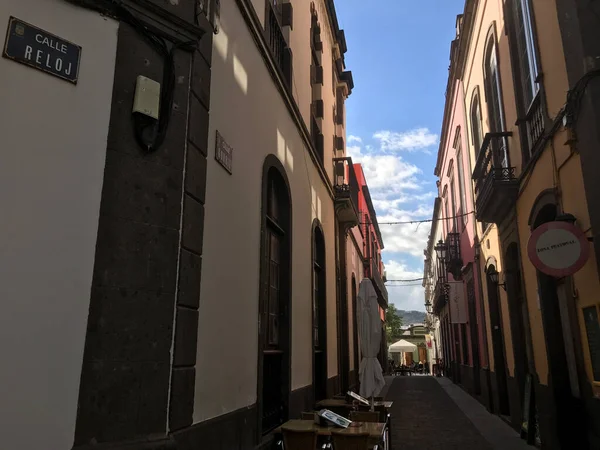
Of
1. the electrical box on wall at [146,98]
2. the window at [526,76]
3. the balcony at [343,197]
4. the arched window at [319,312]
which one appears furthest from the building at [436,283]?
the electrical box on wall at [146,98]

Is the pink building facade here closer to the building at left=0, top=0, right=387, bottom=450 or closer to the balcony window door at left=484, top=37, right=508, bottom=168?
the balcony window door at left=484, top=37, right=508, bottom=168

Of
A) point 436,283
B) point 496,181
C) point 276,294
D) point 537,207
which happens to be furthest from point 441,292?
point 276,294

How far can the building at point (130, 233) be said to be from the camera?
10.6ft

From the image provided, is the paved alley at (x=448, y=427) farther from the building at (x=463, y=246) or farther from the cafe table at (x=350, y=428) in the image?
the cafe table at (x=350, y=428)

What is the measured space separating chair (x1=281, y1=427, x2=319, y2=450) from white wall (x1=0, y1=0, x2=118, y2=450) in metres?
2.76

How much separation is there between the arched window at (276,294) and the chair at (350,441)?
5.32 feet

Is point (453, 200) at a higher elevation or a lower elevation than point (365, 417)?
higher

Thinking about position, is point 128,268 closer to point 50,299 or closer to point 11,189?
point 50,299

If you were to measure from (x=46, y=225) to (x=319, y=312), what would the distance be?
854 centimetres

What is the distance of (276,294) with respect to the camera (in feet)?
25.6

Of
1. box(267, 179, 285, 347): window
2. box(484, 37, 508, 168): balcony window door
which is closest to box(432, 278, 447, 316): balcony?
box(484, 37, 508, 168): balcony window door

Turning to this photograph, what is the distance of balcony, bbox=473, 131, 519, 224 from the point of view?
9117mm

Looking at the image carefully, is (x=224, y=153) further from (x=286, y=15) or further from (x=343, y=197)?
(x=343, y=197)

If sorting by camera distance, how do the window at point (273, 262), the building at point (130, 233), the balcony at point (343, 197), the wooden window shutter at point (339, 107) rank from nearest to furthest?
1. the building at point (130, 233)
2. the window at point (273, 262)
3. the balcony at point (343, 197)
4. the wooden window shutter at point (339, 107)
